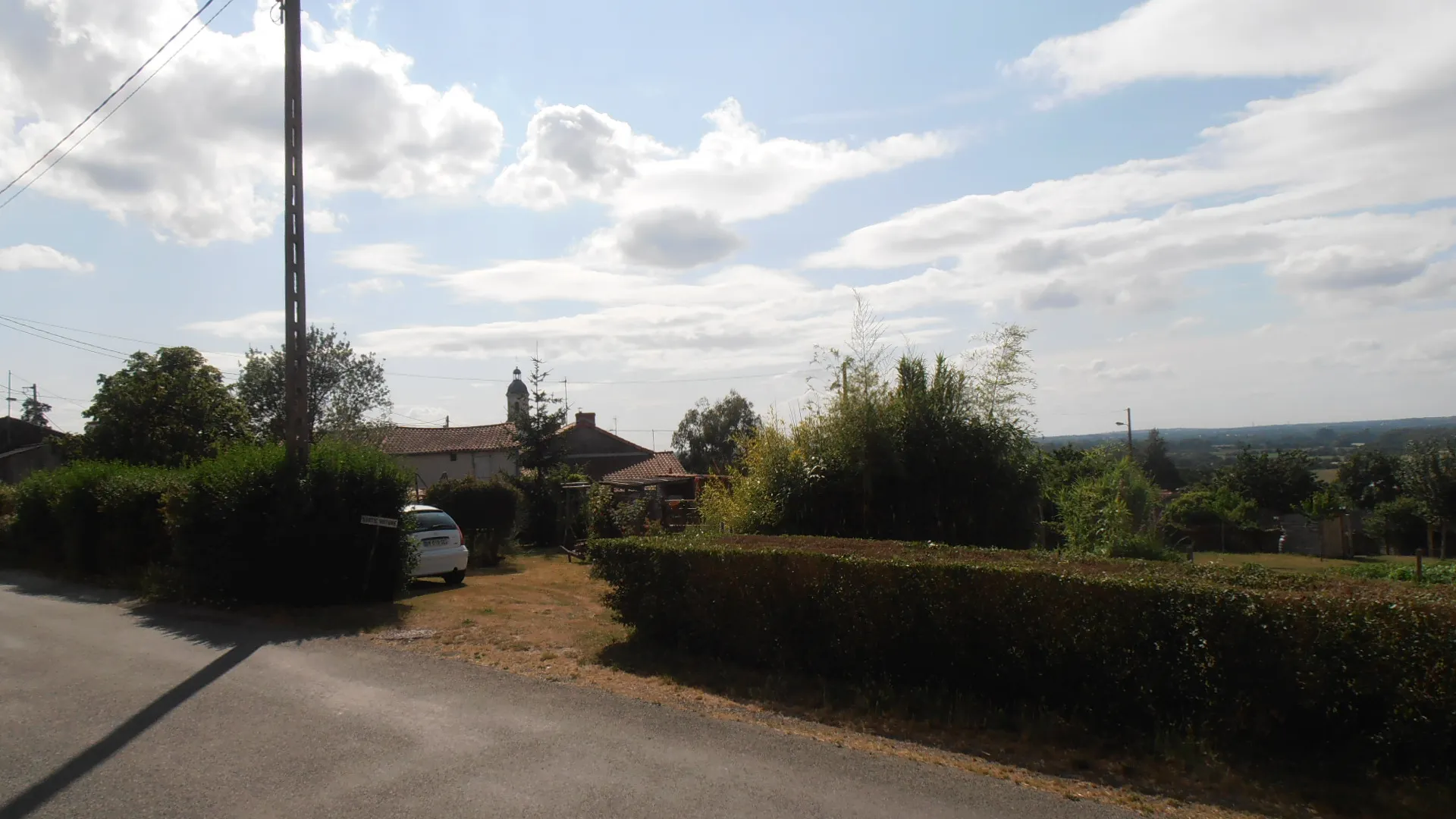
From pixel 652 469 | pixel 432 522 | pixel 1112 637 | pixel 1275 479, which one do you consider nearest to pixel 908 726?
pixel 1112 637

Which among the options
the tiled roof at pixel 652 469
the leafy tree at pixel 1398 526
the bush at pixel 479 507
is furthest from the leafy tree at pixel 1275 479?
the bush at pixel 479 507

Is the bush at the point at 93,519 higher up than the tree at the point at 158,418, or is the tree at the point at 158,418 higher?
the tree at the point at 158,418

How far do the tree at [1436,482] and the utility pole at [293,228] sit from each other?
39.5m

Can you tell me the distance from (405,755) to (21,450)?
190 ft

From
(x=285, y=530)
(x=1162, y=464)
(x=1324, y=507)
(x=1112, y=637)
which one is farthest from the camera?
(x=1162, y=464)

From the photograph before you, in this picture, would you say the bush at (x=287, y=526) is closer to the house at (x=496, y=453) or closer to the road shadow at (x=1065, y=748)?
the road shadow at (x=1065, y=748)

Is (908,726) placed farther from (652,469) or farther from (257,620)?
(652,469)

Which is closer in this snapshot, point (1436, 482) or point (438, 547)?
point (438, 547)

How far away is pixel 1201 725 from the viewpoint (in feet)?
19.1

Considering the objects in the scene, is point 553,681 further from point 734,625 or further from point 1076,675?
point 1076,675

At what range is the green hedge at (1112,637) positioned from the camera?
5.24 m

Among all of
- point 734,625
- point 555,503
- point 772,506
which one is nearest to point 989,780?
point 734,625

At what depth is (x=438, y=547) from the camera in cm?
1509

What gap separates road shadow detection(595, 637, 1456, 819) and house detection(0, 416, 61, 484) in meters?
48.7
